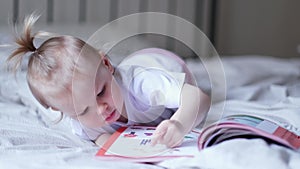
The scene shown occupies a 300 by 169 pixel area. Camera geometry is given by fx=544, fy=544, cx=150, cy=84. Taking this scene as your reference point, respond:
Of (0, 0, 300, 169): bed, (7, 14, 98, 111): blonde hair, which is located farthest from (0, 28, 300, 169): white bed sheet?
(7, 14, 98, 111): blonde hair

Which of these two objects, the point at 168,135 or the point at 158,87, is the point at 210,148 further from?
the point at 158,87

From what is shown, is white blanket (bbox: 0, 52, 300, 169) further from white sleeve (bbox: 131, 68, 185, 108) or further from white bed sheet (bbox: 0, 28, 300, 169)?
white sleeve (bbox: 131, 68, 185, 108)

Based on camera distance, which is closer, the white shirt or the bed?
the bed

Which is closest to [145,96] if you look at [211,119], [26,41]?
[211,119]

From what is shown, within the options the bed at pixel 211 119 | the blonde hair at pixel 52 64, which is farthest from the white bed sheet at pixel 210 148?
the blonde hair at pixel 52 64

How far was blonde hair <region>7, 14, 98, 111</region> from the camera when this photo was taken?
95cm

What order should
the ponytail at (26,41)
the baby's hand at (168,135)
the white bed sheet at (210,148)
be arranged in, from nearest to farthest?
1. the white bed sheet at (210,148)
2. the baby's hand at (168,135)
3. the ponytail at (26,41)

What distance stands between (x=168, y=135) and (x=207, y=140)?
0.28 feet

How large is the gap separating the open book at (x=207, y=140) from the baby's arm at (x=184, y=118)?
1 centimetres

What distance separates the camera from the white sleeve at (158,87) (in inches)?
41.0

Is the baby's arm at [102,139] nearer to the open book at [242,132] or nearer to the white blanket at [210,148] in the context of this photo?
the white blanket at [210,148]

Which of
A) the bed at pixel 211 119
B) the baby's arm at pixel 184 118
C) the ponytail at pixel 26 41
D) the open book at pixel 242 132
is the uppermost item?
the ponytail at pixel 26 41

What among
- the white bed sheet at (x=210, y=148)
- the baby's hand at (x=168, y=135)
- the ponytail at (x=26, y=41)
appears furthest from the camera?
the ponytail at (x=26, y=41)

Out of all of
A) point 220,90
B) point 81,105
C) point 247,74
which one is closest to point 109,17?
point 247,74
